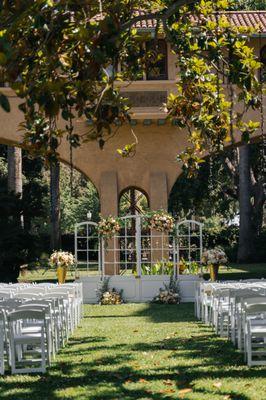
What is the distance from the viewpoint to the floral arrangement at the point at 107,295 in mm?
22797

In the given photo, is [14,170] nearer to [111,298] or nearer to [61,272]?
[61,272]

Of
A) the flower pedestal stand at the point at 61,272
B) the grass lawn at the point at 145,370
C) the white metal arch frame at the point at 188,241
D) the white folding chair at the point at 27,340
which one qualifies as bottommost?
the grass lawn at the point at 145,370

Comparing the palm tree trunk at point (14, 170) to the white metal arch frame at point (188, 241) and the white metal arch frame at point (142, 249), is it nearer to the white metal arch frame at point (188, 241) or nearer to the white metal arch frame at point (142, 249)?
the white metal arch frame at point (188, 241)

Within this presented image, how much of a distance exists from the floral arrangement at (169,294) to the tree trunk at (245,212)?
1929cm

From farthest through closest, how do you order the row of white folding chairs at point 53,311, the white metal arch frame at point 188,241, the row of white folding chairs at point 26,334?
the white metal arch frame at point 188,241, the row of white folding chairs at point 53,311, the row of white folding chairs at point 26,334

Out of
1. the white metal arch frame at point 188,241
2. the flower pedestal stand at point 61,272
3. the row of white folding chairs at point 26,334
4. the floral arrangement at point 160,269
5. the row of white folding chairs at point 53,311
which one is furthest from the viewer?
the floral arrangement at point 160,269

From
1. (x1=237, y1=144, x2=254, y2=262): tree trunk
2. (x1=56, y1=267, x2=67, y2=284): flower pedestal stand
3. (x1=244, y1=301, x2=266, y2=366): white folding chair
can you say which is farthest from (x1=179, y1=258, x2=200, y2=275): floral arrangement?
(x1=237, y1=144, x2=254, y2=262): tree trunk

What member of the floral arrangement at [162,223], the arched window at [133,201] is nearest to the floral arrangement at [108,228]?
the floral arrangement at [162,223]

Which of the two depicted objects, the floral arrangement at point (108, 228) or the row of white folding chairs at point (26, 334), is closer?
the row of white folding chairs at point (26, 334)

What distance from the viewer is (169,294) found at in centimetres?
2264

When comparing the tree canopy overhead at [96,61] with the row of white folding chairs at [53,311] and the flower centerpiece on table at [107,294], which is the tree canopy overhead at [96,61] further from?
the flower centerpiece on table at [107,294]

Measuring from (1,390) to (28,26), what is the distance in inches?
178

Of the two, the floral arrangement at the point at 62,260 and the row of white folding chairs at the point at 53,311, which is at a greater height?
the floral arrangement at the point at 62,260

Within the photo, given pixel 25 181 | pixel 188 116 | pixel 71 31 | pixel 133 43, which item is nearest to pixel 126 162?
pixel 188 116
